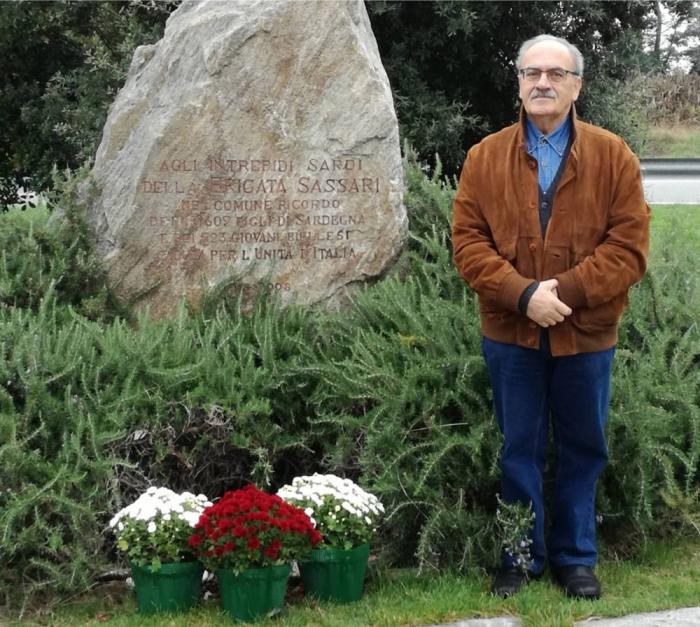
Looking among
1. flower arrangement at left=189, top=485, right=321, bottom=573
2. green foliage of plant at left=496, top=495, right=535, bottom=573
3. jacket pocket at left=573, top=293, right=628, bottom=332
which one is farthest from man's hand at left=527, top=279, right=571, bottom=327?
flower arrangement at left=189, top=485, right=321, bottom=573

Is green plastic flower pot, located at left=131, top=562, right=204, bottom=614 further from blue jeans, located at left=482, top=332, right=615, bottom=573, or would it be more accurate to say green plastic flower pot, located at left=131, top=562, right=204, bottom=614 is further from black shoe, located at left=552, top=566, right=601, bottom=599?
black shoe, located at left=552, top=566, right=601, bottom=599

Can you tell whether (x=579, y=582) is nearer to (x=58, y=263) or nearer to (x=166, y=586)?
(x=166, y=586)

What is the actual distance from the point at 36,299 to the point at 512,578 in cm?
318

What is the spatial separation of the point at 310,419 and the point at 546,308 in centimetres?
168

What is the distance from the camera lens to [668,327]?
18.1 feet

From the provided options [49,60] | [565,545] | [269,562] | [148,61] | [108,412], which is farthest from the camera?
[49,60]

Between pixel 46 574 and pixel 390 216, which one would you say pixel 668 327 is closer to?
pixel 390 216

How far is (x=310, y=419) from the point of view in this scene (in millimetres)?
5211

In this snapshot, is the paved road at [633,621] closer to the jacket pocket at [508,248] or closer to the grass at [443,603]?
the grass at [443,603]

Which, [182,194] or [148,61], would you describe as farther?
[148,61]

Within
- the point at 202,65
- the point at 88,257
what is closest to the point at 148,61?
the point at 202,65

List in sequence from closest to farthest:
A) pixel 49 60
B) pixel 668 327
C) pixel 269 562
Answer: pixel 269 562, pixel 668 327, pixel 49 60

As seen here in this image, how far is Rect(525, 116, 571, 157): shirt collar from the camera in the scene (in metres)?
4.11

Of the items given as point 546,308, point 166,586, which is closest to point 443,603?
point 166,586
